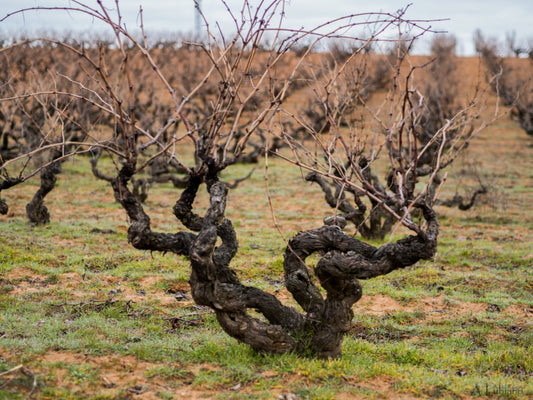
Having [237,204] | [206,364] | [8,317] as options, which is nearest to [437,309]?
[206,364]

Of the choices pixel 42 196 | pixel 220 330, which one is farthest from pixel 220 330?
pixel 42 196

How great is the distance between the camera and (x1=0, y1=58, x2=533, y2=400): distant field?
453 cm

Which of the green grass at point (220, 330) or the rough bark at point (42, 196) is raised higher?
the rough bark at point (42, 196)

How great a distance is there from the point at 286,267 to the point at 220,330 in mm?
1431

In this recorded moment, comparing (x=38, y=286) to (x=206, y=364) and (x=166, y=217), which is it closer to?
(x=206, y=364)

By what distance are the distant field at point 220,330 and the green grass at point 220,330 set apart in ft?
0.06

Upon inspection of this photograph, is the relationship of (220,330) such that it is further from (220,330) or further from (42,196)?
(42,196)

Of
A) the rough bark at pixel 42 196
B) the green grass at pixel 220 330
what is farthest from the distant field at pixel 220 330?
the rough bark at pixel 42 196

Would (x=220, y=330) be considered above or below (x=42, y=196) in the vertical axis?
below

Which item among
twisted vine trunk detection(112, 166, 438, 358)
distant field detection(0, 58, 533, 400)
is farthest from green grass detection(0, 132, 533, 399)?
twisted vine trunk detection(112, 166, 438, 358)

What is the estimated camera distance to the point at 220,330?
6.30 m

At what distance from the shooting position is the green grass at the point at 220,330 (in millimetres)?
4547

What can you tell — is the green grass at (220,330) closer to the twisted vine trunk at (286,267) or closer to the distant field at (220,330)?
the distant field at (220,330)

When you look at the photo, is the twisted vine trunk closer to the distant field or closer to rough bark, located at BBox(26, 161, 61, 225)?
the distant field
